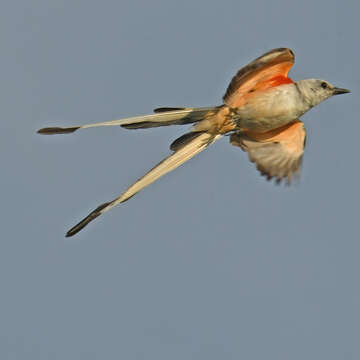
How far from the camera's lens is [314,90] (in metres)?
7.39

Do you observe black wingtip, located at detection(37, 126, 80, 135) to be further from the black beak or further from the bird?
the black beak

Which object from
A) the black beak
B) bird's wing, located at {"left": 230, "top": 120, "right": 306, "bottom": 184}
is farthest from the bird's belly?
the black beak

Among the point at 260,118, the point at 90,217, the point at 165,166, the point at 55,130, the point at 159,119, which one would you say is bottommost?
the point at 90,217

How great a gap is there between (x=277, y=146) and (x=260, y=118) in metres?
0.32

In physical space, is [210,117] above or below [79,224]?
above

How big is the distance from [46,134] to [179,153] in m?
1.24

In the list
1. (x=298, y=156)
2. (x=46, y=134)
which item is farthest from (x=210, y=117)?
(x=46, y=134)

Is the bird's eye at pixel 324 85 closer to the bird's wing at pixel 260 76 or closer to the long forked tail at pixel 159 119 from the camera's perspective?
the bird's wing at pixel 260 76

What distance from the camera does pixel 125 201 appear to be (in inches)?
271

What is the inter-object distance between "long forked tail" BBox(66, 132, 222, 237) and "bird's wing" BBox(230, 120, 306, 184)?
0.27m

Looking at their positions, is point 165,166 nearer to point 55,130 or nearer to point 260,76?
point 55,130

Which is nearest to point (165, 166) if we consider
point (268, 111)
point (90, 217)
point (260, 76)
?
point (90, 217)

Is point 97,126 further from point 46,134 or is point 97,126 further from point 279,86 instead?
point 279,86

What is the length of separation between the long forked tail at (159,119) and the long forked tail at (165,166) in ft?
0.58
